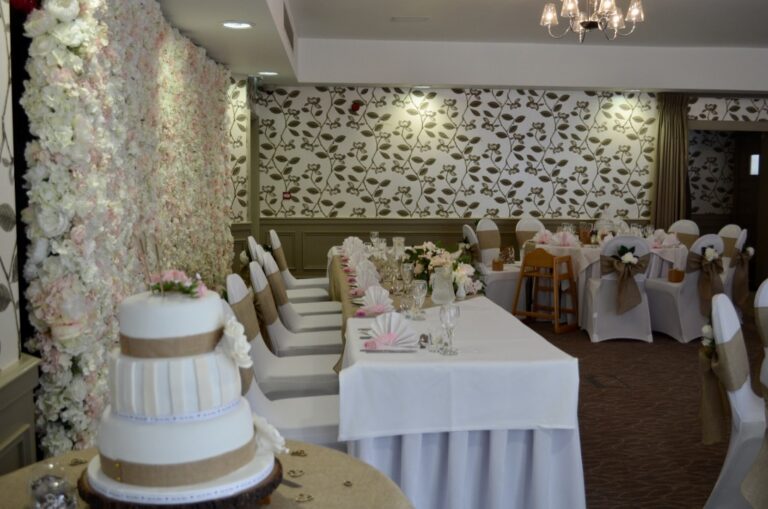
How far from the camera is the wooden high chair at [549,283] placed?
765 cm

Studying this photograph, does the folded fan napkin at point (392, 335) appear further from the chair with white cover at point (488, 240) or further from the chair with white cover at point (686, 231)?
the chair with white cover at point (686, 231)

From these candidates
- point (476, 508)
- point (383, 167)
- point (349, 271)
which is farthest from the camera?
point (383, 167)

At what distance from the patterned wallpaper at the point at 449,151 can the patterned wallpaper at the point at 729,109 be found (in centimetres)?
65

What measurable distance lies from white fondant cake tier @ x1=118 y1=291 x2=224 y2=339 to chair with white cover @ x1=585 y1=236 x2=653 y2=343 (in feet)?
19.6

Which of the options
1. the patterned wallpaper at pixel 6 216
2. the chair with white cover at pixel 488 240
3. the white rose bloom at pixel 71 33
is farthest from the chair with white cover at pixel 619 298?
the patterned wallpaper at pixel 6 216

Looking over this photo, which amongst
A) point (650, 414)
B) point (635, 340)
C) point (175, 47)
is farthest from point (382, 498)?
point (635, 340)

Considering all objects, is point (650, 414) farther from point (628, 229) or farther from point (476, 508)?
point (628, 229)

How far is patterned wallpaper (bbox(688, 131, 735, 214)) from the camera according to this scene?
12117 mm

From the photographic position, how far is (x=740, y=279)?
25.6 ft

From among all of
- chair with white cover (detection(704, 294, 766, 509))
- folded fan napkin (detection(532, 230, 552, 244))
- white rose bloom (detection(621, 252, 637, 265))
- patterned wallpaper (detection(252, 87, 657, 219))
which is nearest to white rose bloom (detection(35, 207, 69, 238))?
chair with white cover (detection(704, 294, 766, 509))

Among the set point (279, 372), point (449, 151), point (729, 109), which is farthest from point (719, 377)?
point (729, 109)

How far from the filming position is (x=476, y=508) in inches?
114

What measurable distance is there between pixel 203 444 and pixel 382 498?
0.43 metres

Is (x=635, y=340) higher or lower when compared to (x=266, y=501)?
lower
